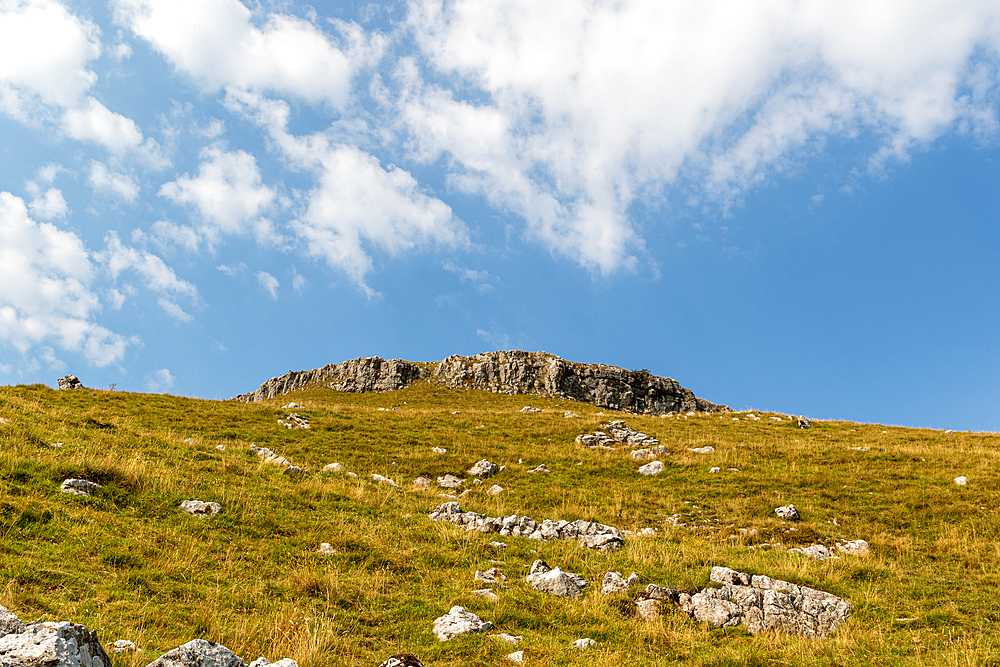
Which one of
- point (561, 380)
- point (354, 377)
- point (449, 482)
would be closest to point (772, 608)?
point (449, 482)

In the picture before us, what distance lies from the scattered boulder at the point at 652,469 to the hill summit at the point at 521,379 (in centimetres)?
5270

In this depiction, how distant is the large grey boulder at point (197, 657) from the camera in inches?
221

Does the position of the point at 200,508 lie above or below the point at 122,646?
above

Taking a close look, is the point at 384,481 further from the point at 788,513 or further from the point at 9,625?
the point at 9,625

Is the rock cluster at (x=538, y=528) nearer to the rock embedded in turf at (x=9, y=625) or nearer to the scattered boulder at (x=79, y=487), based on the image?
the scattered boulder at (x=79, y=487)

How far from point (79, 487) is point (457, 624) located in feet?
32.1

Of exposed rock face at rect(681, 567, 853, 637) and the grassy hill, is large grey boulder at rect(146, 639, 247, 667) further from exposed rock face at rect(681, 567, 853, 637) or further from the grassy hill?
exposed rock face at rect(681, 567, 853, 637)

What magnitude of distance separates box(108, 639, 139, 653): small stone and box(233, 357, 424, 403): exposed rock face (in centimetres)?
7384

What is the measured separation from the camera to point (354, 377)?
3297 inches

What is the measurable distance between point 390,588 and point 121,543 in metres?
5.23

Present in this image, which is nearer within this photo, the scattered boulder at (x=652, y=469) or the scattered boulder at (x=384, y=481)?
the scattered boulder at (x=384, y=481)

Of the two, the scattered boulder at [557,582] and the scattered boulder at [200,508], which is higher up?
the scattered boulder at [200,508]

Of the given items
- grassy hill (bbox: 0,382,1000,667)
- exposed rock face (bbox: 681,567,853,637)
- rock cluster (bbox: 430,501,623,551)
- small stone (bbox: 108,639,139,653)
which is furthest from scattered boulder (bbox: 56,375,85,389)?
exposed rock face (bbox: 681,567,853,637)

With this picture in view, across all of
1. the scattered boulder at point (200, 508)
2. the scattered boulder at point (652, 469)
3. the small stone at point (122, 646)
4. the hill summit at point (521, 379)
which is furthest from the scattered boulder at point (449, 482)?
the hill summit at point (521, 379)
